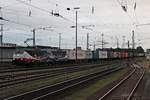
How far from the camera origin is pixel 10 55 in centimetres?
7362

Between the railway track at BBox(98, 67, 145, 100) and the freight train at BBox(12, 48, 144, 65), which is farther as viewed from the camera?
the freight train at BBox(12, 48, 144, 65)

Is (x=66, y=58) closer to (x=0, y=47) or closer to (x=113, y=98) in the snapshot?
(x=0, y=47)

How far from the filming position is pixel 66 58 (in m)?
71.8

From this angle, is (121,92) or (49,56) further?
(49,56)

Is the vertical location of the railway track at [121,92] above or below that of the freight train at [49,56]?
below

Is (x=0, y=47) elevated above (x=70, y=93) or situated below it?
above

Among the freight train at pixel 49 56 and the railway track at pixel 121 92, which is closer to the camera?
the railway track at pixel 121 92

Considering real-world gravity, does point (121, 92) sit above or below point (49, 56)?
below

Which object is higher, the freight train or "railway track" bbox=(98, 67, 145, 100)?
the freight train

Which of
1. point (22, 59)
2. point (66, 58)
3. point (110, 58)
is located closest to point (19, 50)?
point (22, 59)

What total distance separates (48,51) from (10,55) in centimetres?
1526

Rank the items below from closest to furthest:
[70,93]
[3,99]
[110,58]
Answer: [3,99] < [70,93] < [110,58]

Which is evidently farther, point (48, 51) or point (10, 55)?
point (10, 55)

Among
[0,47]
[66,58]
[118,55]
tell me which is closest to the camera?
[0,47]
